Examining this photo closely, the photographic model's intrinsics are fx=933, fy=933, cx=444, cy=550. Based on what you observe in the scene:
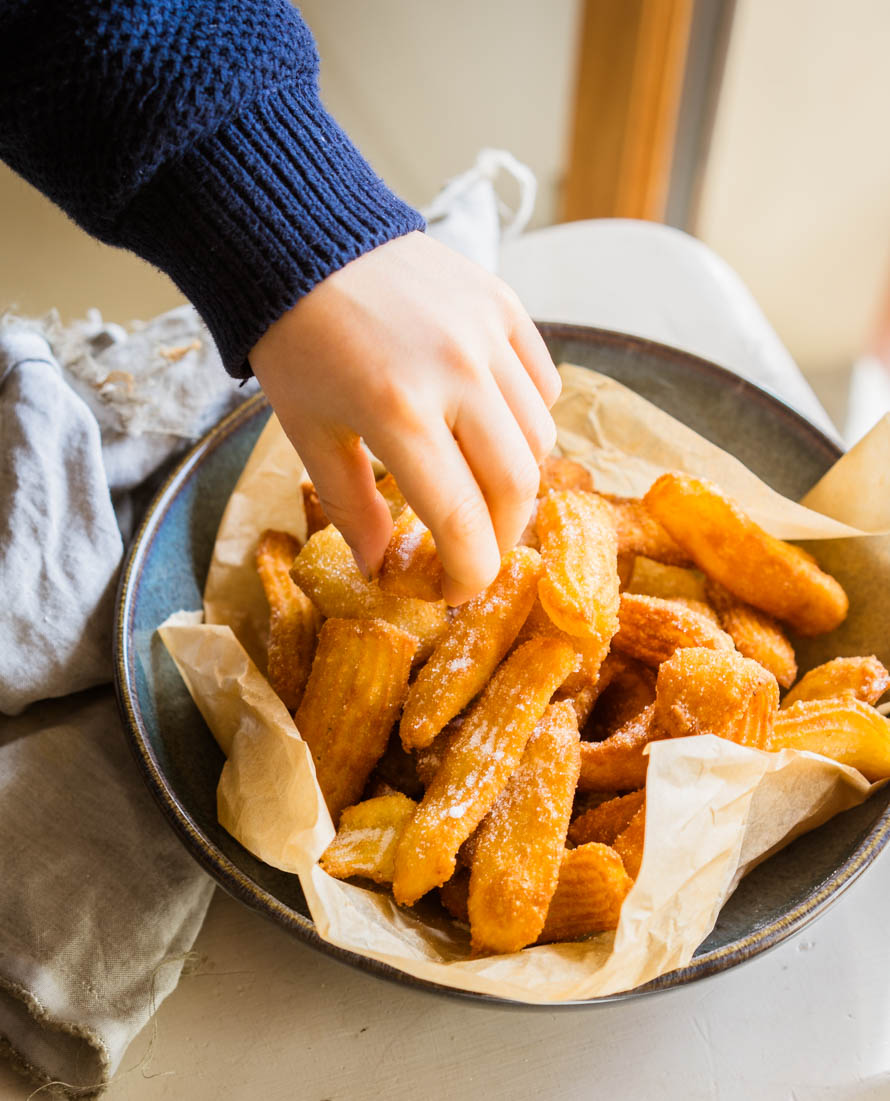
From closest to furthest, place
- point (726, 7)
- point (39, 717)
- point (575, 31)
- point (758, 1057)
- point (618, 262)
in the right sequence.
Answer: point (758, 1057), point (39, 717), point (618, 262), point (726, 7), point (575, 31)

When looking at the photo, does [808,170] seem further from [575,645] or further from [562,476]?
[575,645]

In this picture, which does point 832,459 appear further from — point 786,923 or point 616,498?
point 786,923

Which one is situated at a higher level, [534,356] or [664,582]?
[534,356]

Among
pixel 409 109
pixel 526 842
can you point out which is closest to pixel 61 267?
pixel 409 109

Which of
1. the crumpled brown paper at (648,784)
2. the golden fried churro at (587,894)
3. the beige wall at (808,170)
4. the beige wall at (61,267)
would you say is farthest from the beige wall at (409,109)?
the golden fried churro at (587,894)

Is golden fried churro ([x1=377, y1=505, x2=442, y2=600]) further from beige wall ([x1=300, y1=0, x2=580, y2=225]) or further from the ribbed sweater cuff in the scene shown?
beige wall ([x1=300, y1=0, x2=580, y2=225])

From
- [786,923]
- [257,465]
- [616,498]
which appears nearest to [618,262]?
[616,498]
